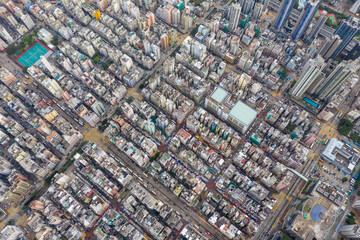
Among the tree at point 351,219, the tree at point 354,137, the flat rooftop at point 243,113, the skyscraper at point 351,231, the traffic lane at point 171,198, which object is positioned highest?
the tree at point 354,137

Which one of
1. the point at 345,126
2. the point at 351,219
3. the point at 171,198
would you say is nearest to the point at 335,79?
the point at 345,126

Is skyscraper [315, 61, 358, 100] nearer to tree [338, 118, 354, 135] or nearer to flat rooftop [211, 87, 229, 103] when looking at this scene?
tree [338, 118, 354, 135]

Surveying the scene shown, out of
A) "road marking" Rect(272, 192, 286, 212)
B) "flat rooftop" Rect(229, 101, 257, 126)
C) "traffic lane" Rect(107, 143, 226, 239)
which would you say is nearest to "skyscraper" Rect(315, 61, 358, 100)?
"flat rooftop" Rect(229, 101, 257, 126)

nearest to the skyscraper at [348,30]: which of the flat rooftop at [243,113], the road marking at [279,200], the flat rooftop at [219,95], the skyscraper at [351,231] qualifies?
the flat rooftop at [243,113]

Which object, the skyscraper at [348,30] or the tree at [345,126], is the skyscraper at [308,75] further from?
the skyscraper at [348,30]

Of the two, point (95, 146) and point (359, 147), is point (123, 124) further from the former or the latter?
point (359, 147)

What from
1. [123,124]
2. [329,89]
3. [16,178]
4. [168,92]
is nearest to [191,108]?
[168,92]

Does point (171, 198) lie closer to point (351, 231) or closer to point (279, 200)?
point (279, 200)
